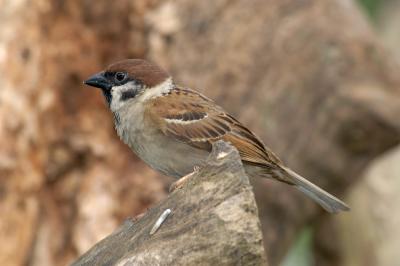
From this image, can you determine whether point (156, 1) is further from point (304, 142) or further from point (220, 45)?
point (304, 142)

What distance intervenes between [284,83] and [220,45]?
0.58 metres

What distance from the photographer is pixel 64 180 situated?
6.84 meters

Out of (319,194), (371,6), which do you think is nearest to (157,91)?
(319,194)

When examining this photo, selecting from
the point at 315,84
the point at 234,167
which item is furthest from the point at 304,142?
the point at 234,167

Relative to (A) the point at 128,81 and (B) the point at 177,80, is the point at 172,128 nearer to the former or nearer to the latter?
(A) the point at 128,81

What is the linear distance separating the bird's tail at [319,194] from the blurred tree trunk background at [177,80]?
187cm

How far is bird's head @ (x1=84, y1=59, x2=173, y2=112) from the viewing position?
201 inches

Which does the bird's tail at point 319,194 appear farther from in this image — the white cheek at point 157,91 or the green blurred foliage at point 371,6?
the green blurred foliage at point 371,6

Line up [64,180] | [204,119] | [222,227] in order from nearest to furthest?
[222,227] < [204,119] < [64,180]

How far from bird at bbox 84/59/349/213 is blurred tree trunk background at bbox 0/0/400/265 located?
1549mm

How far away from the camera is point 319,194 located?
501 centimetres

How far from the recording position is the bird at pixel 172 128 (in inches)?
195

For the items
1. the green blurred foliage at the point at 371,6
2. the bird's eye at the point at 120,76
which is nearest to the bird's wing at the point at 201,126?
the bird's eye at the point at 120,76

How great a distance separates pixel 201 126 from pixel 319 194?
712 mm
